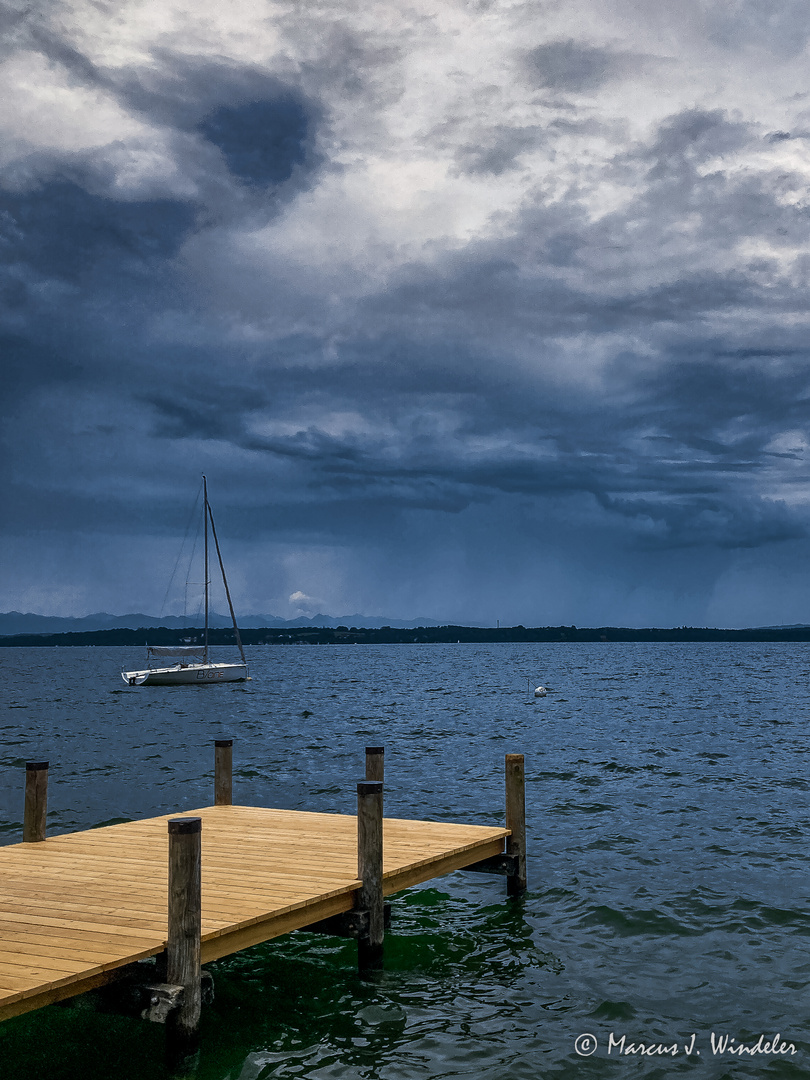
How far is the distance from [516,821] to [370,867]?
13.3 feet

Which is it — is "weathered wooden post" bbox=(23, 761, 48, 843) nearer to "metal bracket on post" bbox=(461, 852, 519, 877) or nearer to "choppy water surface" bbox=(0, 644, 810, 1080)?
"choppy water surface" bbox=(0, 644, 810, 1080)

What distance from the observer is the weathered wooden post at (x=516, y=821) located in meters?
14.2

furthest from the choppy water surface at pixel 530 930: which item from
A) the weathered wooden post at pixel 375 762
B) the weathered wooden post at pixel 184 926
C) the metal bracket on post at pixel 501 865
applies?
the weathered wooden post at pixel 375 762

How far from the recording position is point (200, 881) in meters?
8.76

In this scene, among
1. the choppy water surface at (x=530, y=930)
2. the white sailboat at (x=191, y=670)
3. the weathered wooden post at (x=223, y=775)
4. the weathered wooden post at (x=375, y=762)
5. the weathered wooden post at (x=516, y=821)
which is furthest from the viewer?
the white sailboat at (x=191, y=670)

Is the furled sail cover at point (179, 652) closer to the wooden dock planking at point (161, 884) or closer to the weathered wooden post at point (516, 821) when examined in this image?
the wooden dock planking at point (161, 884)

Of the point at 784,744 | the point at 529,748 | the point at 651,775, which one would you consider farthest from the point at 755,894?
the point at 784,744

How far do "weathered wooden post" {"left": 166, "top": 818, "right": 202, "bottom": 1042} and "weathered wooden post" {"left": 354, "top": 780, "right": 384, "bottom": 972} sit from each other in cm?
276

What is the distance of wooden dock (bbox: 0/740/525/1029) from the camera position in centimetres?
808

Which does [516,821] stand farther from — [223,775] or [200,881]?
[200,881]

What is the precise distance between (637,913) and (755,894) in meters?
2.50

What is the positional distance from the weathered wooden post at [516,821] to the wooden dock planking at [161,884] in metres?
0.26

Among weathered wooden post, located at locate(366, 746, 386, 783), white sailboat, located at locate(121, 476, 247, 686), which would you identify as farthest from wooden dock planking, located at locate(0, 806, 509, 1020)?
white sailboat, located at locate(121, 476, 247, 686)

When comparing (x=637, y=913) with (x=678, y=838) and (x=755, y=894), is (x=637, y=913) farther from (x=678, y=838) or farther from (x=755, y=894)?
(x=678, y=838)
